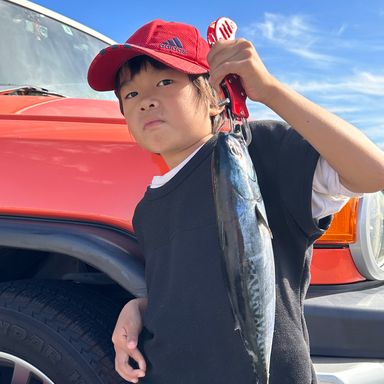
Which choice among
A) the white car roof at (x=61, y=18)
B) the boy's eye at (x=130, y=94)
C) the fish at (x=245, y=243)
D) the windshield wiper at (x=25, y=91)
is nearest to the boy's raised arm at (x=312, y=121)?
the fish at (x=245, y=243)

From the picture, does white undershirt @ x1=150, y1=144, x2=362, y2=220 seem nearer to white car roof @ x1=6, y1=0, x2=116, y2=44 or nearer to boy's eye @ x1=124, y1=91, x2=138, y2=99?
boy's eye @ x1=124, y1=91, x2=138, y2=99

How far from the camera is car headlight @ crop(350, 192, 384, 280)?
217 cm

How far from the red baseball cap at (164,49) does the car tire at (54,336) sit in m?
0.91

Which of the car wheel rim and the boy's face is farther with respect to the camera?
the car wheel rim

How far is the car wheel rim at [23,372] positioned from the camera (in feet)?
6.79

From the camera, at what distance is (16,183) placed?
2.11 metres

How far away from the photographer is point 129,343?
5.53 feet

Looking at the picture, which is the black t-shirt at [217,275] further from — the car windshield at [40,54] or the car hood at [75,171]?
the car windshield at [40,54]

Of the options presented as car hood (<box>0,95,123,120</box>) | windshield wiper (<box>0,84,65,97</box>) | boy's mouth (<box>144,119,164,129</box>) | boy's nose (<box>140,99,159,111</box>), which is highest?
windshield wiper (<box>0,84,65,97</box>)

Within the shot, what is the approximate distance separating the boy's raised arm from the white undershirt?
64mm

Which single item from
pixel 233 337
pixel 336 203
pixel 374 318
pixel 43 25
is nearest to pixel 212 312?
pixel 233 337

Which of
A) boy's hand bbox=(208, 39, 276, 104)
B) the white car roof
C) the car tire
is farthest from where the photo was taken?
the white car roof

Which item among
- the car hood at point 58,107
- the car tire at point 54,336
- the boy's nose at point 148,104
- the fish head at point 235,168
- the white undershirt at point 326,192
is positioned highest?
the car hood at point 58,107

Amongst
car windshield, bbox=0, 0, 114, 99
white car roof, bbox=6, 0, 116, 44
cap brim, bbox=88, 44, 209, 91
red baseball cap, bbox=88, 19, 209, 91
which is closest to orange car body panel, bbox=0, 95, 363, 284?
cap brim, bbox=88, 44, 209, 91
